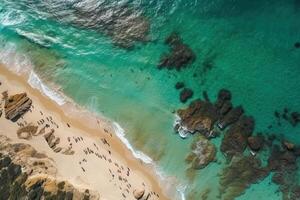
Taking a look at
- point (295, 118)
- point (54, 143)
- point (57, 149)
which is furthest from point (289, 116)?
point (54, 143)

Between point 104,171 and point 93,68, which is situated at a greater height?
point 93,68

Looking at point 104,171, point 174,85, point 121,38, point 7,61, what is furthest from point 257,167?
point 7,61

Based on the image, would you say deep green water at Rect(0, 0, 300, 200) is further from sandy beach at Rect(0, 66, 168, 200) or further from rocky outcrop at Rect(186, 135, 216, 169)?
sandy beach at Rect(0, 66, 168, 200)

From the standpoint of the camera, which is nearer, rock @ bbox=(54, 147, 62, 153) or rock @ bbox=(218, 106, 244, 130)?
rock @ bbox=(218, 106, 244, 130)

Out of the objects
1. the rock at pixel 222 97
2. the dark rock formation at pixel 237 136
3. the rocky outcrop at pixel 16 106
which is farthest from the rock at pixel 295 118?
the rocky outcrop at pixel 16 106

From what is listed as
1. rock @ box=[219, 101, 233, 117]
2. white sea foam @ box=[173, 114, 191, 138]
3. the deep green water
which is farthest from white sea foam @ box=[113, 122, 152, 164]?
rock @ box=[219, 101, 233, 117]

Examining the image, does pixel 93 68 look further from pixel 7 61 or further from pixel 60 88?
pixel 7 61
